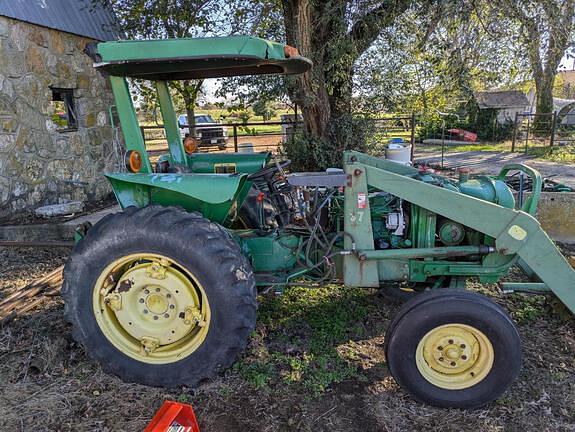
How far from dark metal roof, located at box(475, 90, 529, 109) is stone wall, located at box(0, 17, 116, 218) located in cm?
1962

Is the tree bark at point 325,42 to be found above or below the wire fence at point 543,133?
above

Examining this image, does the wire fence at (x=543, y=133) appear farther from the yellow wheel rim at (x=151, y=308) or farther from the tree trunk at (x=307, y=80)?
the yellow wheel rim at (x=151, y=308)

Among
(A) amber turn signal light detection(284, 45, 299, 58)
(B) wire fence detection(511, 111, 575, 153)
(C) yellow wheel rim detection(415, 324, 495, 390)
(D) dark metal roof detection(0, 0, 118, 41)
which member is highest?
(D) dark metal roof detection(0, 0, 118, 41)

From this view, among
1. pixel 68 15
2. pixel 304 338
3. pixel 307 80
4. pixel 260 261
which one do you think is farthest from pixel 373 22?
pixel 304 338

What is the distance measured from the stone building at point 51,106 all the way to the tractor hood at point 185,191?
8.20 ft

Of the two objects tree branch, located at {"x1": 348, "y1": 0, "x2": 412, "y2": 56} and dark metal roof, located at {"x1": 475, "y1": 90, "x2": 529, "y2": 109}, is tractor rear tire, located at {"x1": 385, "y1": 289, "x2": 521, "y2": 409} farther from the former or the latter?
dark metal roof, located at {"x1": 475, "y1": 90, "x2": 529, "y2": 109}

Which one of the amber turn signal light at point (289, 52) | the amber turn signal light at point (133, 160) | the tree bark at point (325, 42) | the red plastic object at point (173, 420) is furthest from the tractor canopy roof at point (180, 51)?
the tree bark at point (325, 42)

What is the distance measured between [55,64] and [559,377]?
680 centimetres

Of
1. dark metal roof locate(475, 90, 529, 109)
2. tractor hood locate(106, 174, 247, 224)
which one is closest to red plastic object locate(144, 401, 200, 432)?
tractor hood locate(106, 174, 247, 224)

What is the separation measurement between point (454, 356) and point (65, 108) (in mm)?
6468

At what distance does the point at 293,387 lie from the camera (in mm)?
2805

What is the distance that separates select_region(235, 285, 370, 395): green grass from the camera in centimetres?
289

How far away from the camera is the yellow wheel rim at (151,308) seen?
2.68 metres

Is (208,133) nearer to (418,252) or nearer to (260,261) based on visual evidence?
(260,261)
